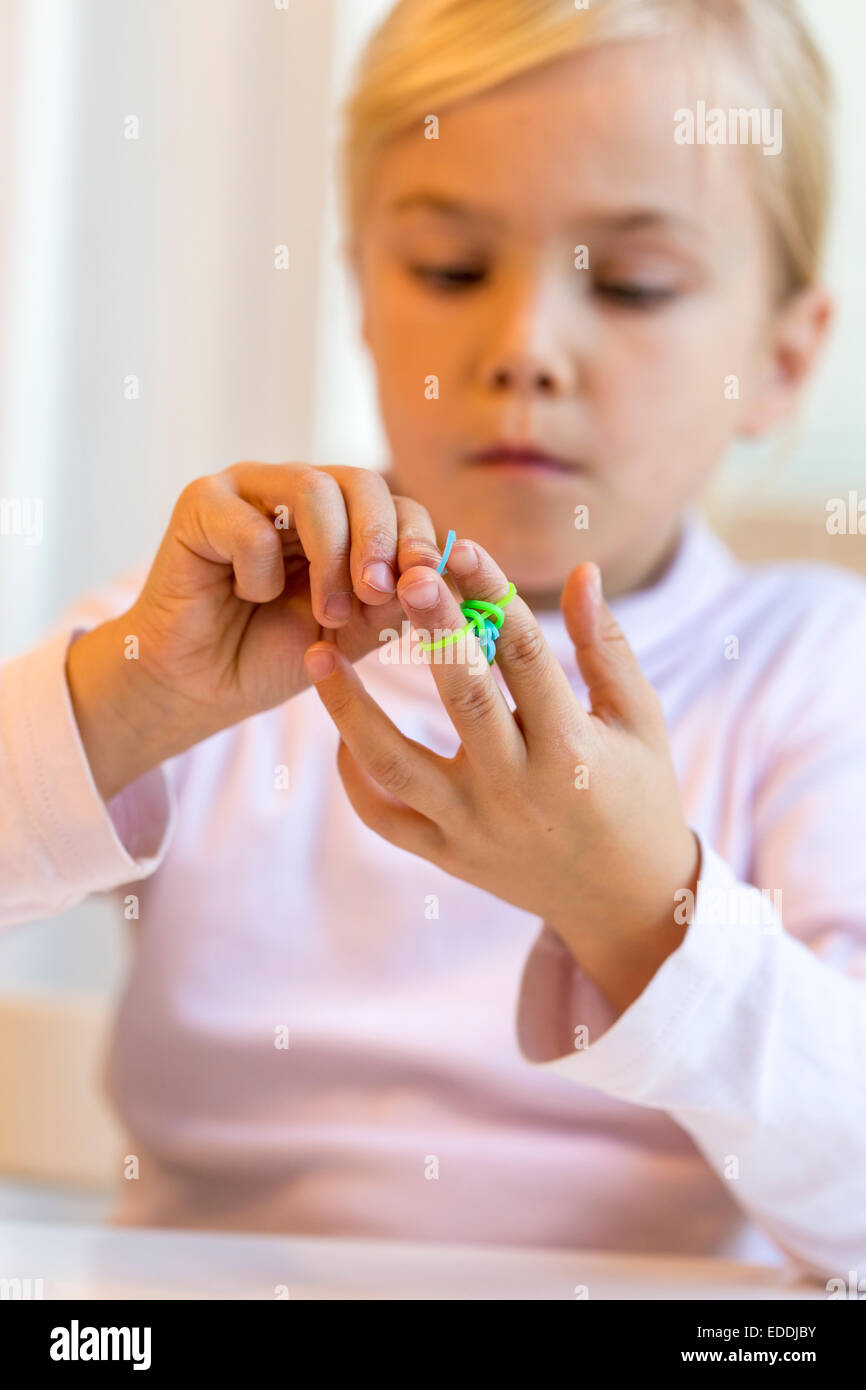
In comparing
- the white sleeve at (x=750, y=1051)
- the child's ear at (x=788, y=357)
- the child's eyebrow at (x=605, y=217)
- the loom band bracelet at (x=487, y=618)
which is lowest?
the white sleeve at (x=750, y=1051)

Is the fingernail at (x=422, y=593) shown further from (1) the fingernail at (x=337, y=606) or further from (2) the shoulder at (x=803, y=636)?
(2) the shoulder at (x=803, y=636)

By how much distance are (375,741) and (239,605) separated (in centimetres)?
8

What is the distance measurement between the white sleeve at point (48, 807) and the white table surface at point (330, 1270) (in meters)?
0.13

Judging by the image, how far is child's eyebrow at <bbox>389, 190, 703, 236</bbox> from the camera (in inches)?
27.5

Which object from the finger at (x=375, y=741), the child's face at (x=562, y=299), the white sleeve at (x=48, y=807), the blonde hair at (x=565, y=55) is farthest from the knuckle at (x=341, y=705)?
the blonde hair at (x=565, y=55)

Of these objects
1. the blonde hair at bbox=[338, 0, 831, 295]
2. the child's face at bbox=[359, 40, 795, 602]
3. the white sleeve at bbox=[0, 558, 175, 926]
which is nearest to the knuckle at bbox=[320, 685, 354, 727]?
the white sleeve at bbox=[0, 558, 175, 926]

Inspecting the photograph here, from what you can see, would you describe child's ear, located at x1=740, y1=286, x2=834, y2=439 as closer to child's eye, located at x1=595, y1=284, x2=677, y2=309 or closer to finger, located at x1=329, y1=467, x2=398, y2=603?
child's eye, located at x1=595, y1=284, x2=677, y2=309

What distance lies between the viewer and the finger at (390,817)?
494mm

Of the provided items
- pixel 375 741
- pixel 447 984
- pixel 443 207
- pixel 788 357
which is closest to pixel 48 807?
pixel 375 741

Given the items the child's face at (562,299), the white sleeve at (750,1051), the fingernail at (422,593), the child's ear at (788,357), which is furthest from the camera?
the child's ear at (788,357)

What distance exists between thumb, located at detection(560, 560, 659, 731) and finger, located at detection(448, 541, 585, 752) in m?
0.04

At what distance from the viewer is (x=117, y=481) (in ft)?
4.37
